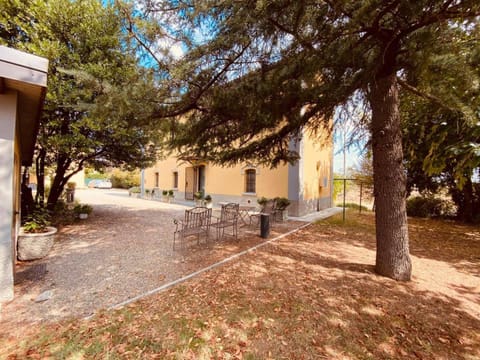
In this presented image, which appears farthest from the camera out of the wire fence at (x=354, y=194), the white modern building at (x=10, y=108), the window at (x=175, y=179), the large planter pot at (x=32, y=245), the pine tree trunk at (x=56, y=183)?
the window at (x=175, y=179)

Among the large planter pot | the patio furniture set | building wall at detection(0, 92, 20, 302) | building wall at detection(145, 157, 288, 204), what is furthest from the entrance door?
building wall at detection(0, 92, 20, 302)

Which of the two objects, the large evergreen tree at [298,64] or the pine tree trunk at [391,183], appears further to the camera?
the pine tree trunk at [391,183]

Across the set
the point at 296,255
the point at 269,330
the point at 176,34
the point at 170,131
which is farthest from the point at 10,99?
the point at 296,255

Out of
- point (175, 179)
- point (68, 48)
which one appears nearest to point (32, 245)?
point (68, 48)

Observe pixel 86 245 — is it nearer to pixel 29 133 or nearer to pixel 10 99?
pixel 29 133

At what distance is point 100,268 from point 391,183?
5826mm

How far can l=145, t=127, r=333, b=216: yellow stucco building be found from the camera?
1018 centimetres

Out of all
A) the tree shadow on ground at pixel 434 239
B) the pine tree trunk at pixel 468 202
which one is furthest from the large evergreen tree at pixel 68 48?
the pine tree trunk at pixel 468 202

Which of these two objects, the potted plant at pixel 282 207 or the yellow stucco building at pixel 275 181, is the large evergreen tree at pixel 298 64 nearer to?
the yellow stucco building at pixel 275 181

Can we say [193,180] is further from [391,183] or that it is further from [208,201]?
[391,183]

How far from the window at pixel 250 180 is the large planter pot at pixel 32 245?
8.71 metres

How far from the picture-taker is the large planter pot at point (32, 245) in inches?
179

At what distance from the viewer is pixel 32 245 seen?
4.62 metres

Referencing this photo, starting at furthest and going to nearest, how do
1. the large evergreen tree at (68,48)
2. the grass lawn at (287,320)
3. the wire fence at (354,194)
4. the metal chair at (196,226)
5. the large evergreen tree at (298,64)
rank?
the wire fence at (354,194)
the metal chair at (196,226)
the large evergreen tree at (68,48)
the large evergreen tree at (298,64)
the grass lawn at (287,320)
